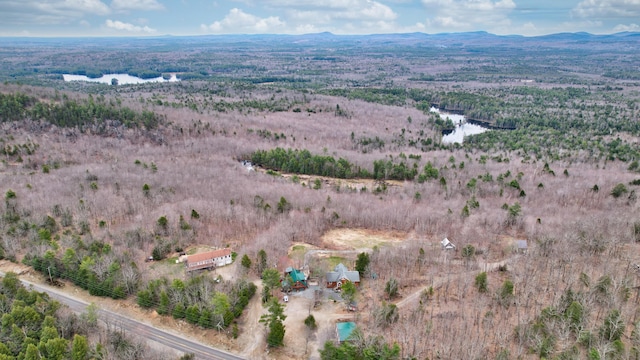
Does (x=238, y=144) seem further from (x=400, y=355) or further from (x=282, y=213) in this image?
(x=400, y=355)

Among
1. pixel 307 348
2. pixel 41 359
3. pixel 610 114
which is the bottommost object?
pixel 307 348

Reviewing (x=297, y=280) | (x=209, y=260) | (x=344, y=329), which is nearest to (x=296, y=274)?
(x=297, y=280)

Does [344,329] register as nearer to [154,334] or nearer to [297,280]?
[297,280]

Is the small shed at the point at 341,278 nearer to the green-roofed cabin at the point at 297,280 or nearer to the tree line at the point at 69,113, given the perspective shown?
the green-roofed cabin at the point at 297,280

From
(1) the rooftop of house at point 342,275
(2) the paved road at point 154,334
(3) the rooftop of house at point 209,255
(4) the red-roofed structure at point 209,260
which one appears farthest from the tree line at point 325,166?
(2) the paved road at point 154,334

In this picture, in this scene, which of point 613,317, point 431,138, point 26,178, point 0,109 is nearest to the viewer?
point 613,317

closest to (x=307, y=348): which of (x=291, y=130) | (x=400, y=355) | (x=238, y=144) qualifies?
(x=400, y=355)
